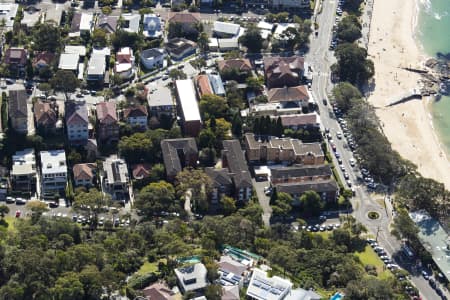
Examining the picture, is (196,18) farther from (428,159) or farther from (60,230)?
(60,230)

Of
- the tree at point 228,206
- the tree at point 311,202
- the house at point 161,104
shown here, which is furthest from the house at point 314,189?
the house at point 161,104

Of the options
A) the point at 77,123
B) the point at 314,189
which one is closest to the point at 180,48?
the point at 77,123

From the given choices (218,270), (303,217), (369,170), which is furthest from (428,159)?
(218,270)

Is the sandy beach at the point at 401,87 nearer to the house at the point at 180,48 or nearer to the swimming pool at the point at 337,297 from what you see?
the house at the point at 180,48

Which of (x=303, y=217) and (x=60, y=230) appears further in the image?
(x=303, y=217)

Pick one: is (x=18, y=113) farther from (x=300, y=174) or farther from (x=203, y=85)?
(x=300, y=174)

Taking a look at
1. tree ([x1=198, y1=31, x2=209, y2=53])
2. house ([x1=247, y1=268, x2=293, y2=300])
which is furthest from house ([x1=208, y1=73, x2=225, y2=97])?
house ([x1=247, y1=268, x2=293, y2=300])
